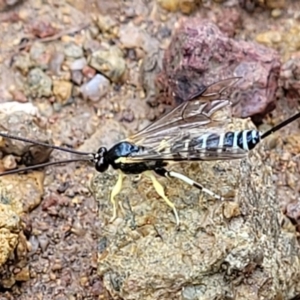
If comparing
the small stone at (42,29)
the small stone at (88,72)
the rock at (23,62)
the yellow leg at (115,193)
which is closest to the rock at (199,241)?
the yellow leg at (115,193)

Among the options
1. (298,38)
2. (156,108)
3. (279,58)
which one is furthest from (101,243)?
(298,38)

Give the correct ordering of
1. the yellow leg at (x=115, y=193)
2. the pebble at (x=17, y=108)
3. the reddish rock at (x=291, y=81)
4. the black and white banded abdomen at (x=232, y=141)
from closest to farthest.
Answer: the black and white banded abdomen at (x=232, y=141) < the yellow leg at (x=115, y=193) < the pebble at (x=17, y=108) < the reddish rock at (x=291, y=81)

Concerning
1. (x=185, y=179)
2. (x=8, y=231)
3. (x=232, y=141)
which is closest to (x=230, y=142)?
(x=232, y=141)

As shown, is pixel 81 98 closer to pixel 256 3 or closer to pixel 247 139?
pixel 256 3

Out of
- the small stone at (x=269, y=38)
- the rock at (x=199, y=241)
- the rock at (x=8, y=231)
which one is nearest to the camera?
the rock at (x=199, y=241)

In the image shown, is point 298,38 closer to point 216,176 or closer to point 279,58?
point 279,58

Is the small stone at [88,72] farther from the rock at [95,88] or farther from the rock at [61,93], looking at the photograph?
the rock at [61,93]
